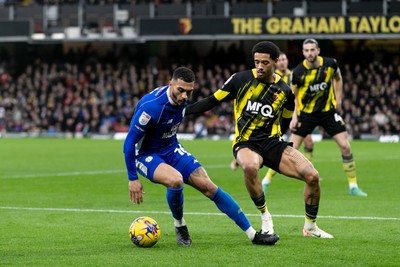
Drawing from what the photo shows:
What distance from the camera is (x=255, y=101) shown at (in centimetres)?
1124

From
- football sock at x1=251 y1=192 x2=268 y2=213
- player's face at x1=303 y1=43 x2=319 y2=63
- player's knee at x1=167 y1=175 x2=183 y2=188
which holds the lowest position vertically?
football sock at x1=251 y1=192 x2=268 y2=213

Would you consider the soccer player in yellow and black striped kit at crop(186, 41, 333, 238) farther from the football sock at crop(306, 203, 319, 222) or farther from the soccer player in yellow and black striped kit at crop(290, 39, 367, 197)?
the soccer player in yellow and black striped kit at crop(290, 39, 367, 197)

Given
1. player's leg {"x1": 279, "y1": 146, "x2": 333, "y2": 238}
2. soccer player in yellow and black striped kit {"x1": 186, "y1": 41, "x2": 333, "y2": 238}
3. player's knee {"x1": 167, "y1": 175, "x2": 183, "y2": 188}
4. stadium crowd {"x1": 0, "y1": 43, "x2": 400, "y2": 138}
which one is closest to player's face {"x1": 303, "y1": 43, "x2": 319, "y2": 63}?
soccer player in yellow and black striped kit {"x1": 186, "y1": 41, "x2": 333, "y2": 238}

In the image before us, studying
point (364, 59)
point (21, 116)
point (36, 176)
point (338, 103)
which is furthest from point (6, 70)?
point (338, 103)

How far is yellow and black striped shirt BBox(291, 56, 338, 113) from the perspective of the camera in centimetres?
1712

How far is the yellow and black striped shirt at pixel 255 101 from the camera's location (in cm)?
1123

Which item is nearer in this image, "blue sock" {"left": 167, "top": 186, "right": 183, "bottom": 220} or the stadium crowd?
"blue sock" {"left": 167, "top": 186, "right": 183, "bottom": 220}

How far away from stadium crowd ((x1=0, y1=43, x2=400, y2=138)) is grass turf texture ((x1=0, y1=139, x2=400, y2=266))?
17.5m

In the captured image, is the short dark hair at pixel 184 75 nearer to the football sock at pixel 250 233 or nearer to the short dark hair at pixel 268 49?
the short dark hair at pixel 268 49

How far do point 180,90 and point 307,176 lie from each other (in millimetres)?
1770

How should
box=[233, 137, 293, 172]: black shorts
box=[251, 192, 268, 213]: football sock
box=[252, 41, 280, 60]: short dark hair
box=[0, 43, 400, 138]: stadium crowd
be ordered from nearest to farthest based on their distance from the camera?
1. box=[252, 41, 280, 60]: short dark hair
2. box=[251, 192, 268, 213]: football sock
3. box=[233, 137, 293, 172]: black shorts
4. box=[0, 43, 400, 138]: stadium crowd

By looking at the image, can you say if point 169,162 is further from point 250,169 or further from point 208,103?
point 250,169

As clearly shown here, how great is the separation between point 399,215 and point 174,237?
380 centimetres

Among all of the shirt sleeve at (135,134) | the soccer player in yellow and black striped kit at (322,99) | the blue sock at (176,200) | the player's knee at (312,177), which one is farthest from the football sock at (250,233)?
the soccer player in yellow and black striped kit at (322,99)
